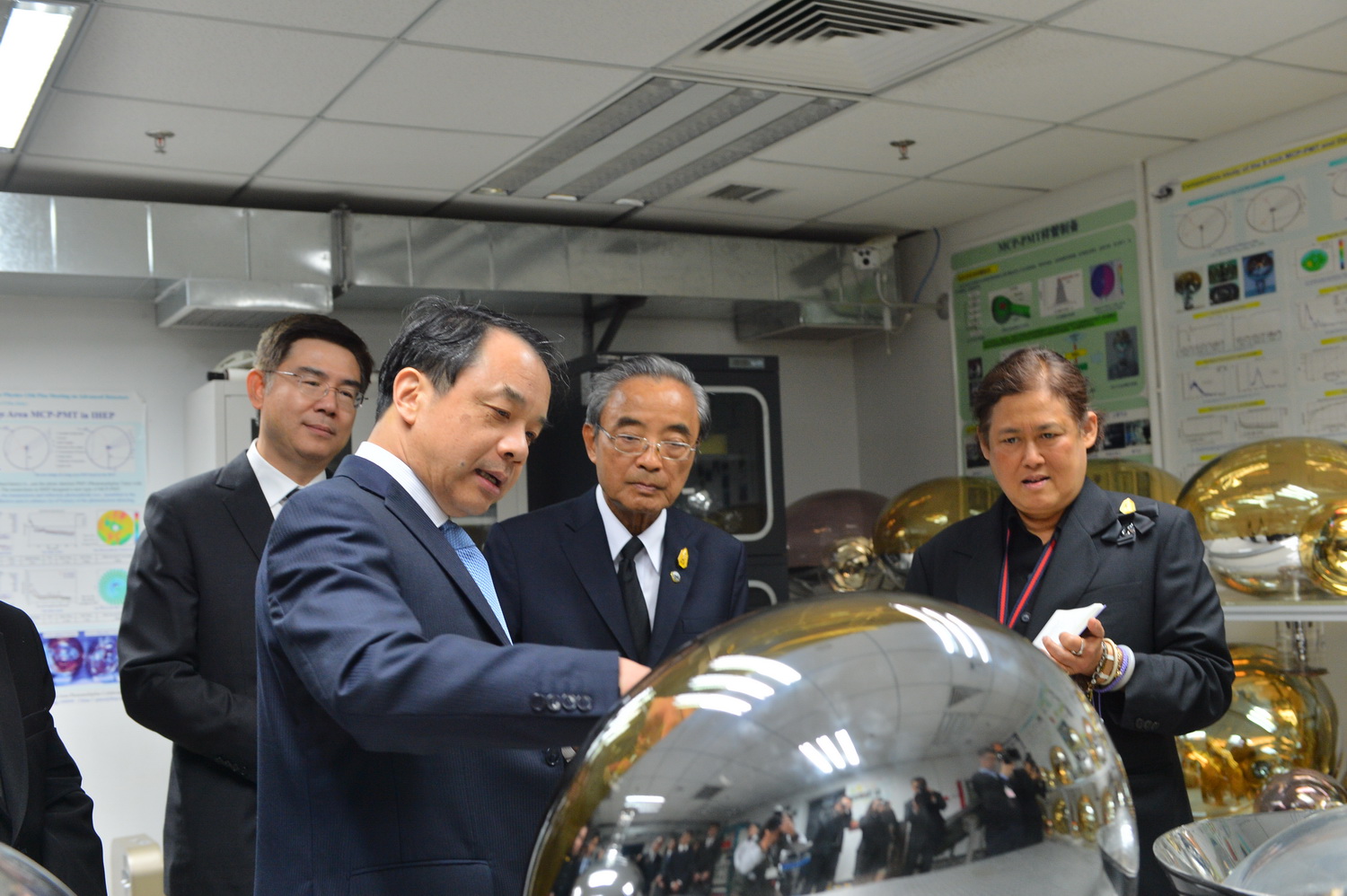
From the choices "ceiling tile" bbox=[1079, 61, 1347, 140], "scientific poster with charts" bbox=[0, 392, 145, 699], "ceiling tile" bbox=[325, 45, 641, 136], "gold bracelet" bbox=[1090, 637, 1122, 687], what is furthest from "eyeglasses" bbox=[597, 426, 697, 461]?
"scientific poster with charts" bbox=[0, 392, 145, 699]

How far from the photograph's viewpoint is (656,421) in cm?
221

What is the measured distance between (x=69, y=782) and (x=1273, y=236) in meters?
3.47

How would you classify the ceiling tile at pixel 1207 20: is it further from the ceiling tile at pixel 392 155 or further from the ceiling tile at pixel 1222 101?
the ceiling tile at pixel 392 155

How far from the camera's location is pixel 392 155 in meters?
3.72

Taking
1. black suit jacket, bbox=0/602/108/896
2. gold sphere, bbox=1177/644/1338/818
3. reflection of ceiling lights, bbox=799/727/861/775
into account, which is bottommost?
gold sphere, bbox=1177/644/1338/818

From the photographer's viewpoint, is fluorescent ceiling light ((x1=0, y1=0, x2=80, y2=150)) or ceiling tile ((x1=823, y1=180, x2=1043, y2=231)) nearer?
fluorescent ceiling light ((x1=0, y1=0, x2=80, y2=150))

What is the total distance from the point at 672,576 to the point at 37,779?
998 mm

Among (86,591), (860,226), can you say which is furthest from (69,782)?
(860,226)

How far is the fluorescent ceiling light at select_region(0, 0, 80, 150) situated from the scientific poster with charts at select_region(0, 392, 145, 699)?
1323 mm

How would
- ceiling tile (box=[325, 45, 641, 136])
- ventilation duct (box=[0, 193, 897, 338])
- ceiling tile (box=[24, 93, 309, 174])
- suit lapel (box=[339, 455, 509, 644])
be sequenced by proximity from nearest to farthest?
suit lapel (box=[339, 455, 509, 644])
ceiling tile (box=[325, 45, 641, 136])
ceiling tile (box=[24, 93, 309, 174])
ventilation duct (box=[0, 193, 897, 338])

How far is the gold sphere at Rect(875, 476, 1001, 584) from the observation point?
3.74 m

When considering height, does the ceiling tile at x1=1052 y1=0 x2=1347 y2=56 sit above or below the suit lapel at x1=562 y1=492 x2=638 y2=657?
above

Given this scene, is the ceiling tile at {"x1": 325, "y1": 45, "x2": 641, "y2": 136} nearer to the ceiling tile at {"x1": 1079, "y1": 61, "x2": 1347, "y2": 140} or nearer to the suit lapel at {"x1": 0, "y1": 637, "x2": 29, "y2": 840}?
the ceiling tile at {"x1": 1079, "y1": 61, "x2": 1347, "y2": 140}

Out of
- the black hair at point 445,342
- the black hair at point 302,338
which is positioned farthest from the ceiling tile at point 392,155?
the black hair at point 445,342
